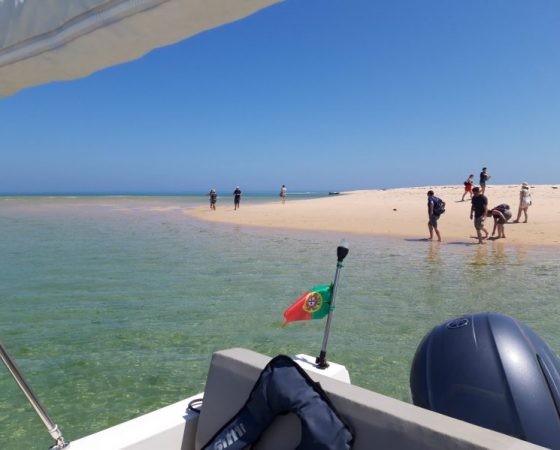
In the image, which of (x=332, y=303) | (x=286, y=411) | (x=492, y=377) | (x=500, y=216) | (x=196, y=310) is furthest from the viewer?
(x=500, y=216)

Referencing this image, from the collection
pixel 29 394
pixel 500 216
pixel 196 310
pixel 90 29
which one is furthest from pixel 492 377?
pixel 500 216

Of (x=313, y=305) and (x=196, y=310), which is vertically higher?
(x=313, y=305)

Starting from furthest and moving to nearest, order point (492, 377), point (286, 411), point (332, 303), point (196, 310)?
1. point (196, 310)
2. point (332, 303)
3. point (492, 377)
4. point (286, 411)

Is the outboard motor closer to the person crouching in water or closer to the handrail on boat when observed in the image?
the handrail on boat

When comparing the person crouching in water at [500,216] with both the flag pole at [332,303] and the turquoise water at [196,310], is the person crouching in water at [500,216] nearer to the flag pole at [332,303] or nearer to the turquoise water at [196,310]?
the turquoise water at [196,310]

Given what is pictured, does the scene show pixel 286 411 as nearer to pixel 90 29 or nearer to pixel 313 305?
pixel 313 305

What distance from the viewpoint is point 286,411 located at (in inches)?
89.0

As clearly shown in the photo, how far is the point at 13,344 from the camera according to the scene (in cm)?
625

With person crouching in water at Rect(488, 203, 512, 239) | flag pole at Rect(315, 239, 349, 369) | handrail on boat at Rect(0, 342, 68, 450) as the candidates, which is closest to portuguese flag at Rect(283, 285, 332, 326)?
flag pole at Rect(315, 239, 349, 369)

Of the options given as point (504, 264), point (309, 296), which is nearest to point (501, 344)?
point (309, 296)

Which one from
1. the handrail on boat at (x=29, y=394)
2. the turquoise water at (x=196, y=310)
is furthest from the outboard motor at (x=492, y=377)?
the turquoise water at (x=196, y=310)

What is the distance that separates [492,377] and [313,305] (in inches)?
49.6

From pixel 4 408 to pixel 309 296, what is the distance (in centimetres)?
340

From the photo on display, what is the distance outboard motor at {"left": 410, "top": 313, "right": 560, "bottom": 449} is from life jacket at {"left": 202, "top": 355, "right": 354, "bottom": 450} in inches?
34.5
